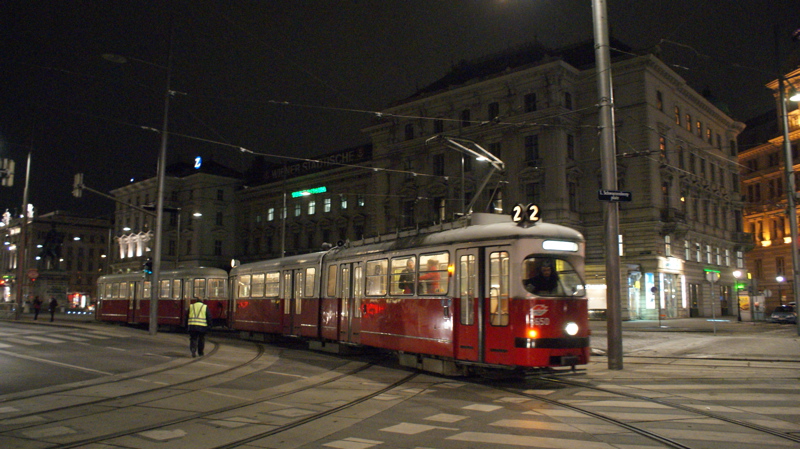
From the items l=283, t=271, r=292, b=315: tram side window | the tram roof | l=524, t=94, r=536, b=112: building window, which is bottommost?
l=283, t=271, r=292, b=315: tram side window

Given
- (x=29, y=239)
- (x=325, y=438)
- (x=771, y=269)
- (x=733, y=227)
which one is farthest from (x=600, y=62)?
(x=29, y=239)

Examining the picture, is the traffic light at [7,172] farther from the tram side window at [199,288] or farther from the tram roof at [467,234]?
the tram roof at [467,234]

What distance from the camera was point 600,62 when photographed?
1499cm

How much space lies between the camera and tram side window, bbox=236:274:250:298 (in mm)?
24070

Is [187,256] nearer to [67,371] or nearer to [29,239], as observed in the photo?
[29,239]

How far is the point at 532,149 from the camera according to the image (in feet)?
152

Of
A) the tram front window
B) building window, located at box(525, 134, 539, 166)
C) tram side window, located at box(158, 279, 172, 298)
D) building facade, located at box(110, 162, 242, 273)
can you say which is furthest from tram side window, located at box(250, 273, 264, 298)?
building facade, located at box(110, 162, 242, 273)

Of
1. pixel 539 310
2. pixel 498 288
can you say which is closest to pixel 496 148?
pixel 498 288

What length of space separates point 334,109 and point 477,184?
29143mm

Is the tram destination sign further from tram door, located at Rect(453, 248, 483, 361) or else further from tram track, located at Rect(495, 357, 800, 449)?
tram track, located at Rect(495, 357, 800, 449)

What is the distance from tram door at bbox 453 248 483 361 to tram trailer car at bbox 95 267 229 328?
639 inches

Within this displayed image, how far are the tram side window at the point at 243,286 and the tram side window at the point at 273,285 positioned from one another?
1.81 m

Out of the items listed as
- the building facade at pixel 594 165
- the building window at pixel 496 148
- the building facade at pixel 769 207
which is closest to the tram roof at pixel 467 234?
the building facade at pixel 594 165

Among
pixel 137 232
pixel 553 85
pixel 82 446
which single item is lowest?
pixel 82 446
